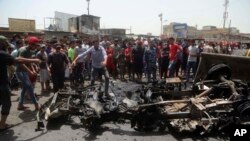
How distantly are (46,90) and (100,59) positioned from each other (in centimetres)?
315

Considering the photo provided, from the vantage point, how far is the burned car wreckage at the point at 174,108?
6.15 metres

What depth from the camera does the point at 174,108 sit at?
23.2 feet

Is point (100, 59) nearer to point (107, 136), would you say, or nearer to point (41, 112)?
point (41, 112)

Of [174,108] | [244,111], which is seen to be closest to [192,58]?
[174,108]

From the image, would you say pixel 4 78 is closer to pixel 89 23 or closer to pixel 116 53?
pixel 116 53

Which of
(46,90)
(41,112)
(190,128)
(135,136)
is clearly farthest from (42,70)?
(190,128)

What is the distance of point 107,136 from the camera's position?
6.33m

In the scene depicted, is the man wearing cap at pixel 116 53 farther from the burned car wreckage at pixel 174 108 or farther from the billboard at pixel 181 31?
the billboard at pixel 181 31

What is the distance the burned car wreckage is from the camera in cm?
615

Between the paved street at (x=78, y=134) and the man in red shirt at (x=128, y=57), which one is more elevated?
the man in red shirt at (x=128, y=57)

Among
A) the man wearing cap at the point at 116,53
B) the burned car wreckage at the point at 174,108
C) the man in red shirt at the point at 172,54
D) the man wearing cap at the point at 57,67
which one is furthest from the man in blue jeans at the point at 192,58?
the man wearing cap at the point at 57,67

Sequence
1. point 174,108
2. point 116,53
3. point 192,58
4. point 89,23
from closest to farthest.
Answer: point 174,108 → point 192,58 → point 116,53 → point 89,23

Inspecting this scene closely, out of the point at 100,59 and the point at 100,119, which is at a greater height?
the point at 100,59

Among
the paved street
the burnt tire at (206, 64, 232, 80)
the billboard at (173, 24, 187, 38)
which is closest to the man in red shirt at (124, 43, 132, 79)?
the burnt tire at (206, 64, 232, 80)
